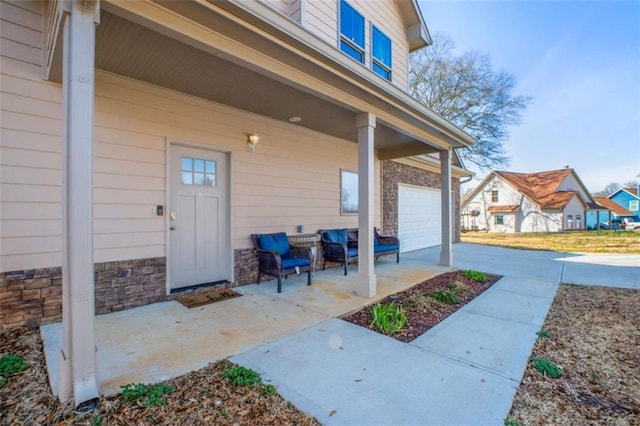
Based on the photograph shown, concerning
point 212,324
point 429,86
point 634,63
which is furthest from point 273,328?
point 634,63

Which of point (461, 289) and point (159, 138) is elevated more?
point (159, 138)

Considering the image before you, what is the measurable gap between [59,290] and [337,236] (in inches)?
182

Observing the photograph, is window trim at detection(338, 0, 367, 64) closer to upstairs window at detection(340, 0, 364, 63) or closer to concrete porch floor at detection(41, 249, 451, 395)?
upstairs window at detection(340, 0, 364, 63)

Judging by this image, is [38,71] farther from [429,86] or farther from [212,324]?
[429,86]

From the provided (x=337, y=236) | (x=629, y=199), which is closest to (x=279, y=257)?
(x=337, y=236)

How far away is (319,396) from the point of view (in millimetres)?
2139

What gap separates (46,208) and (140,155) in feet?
3.82

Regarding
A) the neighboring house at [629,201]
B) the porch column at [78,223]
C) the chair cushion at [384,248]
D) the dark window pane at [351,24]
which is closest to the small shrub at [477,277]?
the chair cushion at [384,248]

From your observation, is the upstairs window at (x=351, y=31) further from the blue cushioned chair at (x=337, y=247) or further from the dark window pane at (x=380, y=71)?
the blue cushioned chair at (x=337, y=247)

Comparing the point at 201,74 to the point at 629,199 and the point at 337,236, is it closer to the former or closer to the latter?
the point at 337,236

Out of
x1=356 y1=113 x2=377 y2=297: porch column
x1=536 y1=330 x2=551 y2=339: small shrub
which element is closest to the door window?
x1=356 y1=113 x2=377 y2=297: porch column

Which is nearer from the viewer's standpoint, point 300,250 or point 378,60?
point 300,250

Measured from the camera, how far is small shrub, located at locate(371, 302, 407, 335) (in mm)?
3301

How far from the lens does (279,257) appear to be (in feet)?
15.5
